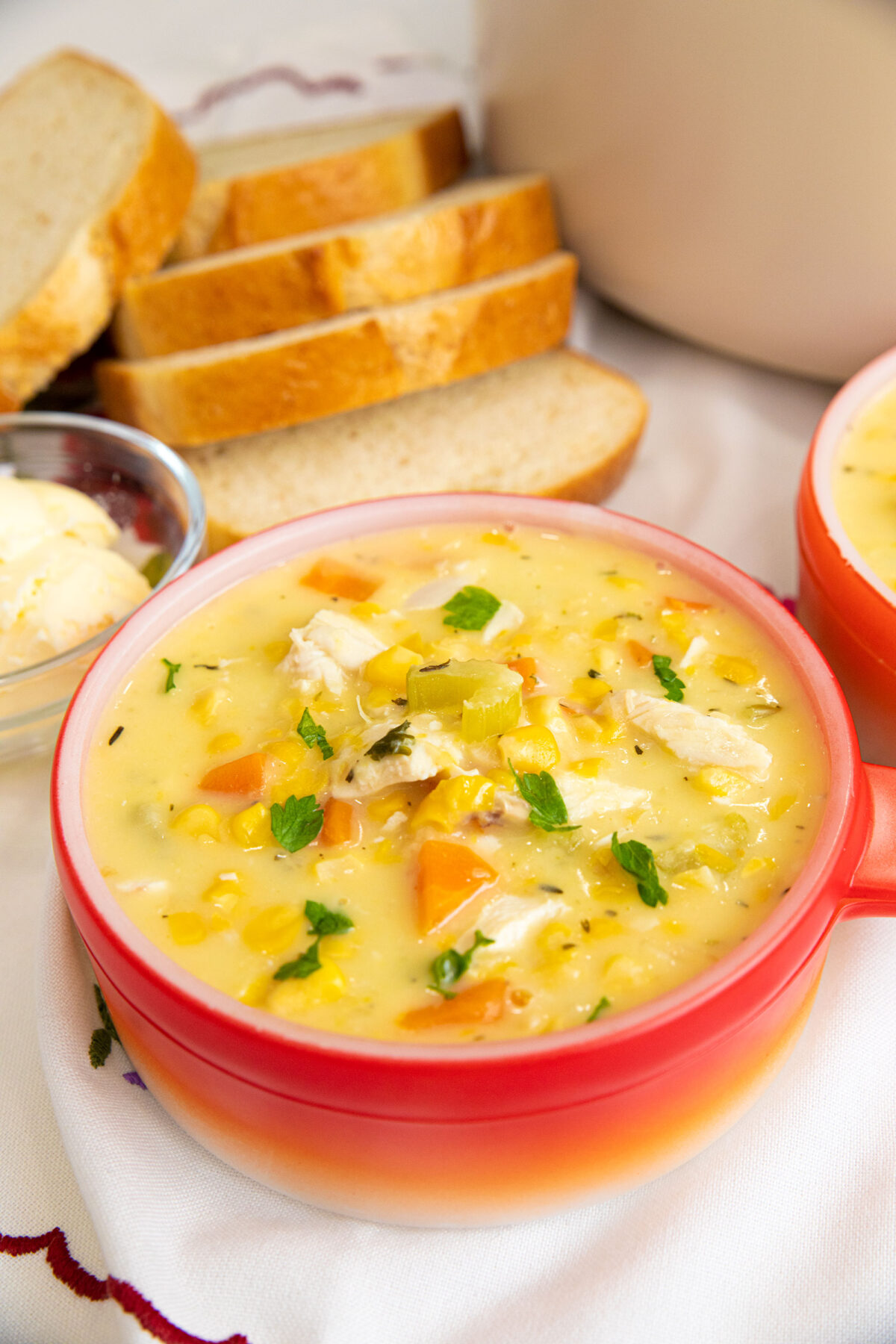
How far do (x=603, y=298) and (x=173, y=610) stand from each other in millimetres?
1963

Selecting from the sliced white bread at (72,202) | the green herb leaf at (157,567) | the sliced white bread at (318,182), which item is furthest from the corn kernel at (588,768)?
the sliced white bread at (318,182)

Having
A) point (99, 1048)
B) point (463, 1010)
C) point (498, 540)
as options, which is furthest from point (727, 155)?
point (99, 1048)

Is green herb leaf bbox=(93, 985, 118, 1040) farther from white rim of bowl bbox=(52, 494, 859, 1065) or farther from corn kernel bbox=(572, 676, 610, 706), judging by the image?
corn kernel bbox=(572, 676, 610, 706)

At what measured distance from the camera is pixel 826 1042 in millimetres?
1523

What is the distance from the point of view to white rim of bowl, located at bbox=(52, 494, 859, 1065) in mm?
1143

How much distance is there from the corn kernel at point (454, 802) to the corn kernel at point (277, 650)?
404mm

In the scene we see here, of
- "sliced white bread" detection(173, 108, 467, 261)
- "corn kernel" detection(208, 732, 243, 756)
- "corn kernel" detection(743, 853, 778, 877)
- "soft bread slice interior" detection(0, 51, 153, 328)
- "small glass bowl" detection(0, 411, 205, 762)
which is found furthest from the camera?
"sliced white bread" detection(173, 108, 467, 261)

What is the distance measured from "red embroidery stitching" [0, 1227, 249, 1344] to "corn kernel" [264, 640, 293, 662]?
31.3 inches

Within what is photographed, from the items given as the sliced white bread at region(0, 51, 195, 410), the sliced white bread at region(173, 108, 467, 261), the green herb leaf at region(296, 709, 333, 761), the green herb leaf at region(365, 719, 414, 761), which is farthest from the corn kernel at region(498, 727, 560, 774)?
the sliced white bread at region(173, 108, 467, 261)

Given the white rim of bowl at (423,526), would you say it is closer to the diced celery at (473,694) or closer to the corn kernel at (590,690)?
the corn kernel at (590,690)

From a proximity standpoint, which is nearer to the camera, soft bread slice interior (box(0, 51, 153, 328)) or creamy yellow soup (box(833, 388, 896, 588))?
creamy yellow soup (box(833, 388, 896, 588))

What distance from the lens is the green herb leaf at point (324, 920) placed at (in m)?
1.31

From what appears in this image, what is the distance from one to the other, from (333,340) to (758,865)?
1.74 metres

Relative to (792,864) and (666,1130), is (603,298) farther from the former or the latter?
(666,1130)
